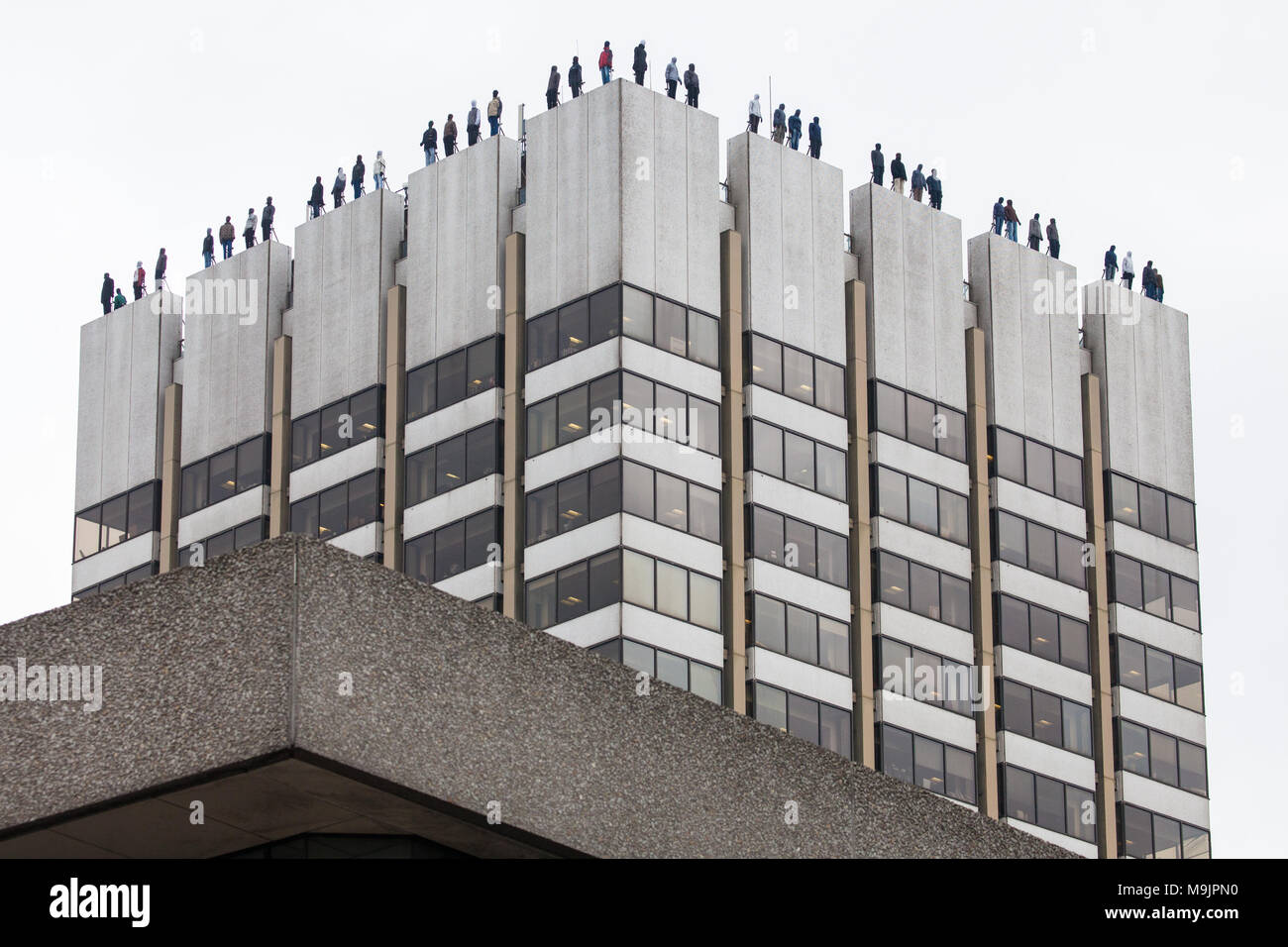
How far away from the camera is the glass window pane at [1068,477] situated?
263 ft

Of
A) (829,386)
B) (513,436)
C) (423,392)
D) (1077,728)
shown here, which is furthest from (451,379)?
(1077,728)

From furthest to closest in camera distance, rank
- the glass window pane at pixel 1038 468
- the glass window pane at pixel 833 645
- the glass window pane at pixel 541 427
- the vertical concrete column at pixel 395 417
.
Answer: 1. the glass window pane at pixel 1038 468
2. the vertical concrete column at pixel 395 417
3. the glass window pane at pixel 833 645
4. the glass window pane at pixel 541 427

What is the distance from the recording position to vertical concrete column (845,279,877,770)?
71.4 meters

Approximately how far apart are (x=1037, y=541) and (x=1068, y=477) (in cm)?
292

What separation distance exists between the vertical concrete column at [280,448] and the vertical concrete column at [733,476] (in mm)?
15265

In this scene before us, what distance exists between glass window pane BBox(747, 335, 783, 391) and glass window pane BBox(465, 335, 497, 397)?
774 centimetres

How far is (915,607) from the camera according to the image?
74.3 metres

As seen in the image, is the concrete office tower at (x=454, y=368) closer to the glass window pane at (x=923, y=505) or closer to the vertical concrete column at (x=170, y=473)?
the vertical concrete column at (x=170, y=473)

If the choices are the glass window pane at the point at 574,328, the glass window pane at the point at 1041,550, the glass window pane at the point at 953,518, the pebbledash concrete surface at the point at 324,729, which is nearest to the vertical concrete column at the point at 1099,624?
the glass window pane at the point at 1041,550

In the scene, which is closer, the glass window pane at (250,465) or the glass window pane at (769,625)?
the glass window pane at (769,625)

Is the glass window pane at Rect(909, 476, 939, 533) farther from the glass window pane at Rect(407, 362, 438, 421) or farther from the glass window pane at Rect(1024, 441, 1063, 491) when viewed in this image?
the glass window pane at Rect(407, 362, 438, 421)

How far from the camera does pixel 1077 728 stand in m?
77.8
